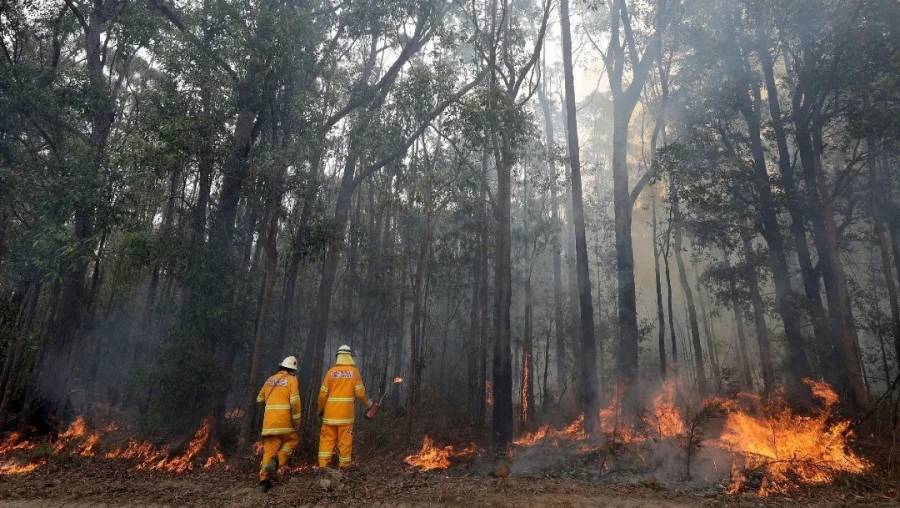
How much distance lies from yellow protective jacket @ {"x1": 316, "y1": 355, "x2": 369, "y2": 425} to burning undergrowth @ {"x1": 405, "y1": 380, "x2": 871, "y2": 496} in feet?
10.3

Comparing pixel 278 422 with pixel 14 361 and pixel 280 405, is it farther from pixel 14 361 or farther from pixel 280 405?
pixel 14 361

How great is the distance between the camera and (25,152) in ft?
44.4

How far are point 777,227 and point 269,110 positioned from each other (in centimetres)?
1587

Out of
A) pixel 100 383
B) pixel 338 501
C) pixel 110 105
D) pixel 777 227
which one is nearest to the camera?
pixel 338 501

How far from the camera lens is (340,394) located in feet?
26.6

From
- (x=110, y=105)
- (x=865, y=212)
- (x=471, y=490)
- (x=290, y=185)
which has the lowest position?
(x=471, y=490)

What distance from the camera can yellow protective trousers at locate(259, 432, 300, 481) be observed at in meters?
7.75

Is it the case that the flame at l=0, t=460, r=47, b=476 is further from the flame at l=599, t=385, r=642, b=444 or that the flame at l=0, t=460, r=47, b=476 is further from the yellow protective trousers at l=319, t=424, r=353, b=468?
the flame at l=599, t=385, r=642, b=444

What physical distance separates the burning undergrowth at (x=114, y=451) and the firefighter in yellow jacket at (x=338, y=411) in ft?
10.6

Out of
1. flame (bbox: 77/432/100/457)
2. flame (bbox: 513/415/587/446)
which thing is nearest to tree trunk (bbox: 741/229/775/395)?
flame (bbox: 513/415/587/446)

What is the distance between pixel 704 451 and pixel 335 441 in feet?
23.4

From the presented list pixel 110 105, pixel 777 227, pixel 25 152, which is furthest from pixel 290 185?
pixel 777 227

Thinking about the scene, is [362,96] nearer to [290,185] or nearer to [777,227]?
[290,185]

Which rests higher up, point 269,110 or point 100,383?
point 269,110
